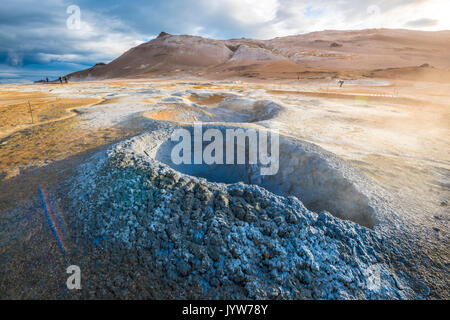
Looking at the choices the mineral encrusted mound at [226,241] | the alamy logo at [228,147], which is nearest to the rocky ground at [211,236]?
the mineral encrusted mound at [226,241]

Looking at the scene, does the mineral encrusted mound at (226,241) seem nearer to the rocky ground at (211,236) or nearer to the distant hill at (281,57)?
the rocky ground at (211,236)

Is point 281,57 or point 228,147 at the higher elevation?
point 281,57

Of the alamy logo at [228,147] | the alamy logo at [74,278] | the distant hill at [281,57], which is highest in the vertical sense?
the distant hill at [281,57]

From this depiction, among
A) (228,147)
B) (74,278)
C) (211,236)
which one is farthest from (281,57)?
(74,278)

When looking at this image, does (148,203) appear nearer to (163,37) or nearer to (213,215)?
(213,215)

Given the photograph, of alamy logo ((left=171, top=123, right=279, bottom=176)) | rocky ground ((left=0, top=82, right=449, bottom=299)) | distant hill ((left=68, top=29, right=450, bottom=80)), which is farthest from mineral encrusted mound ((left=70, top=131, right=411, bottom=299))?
distant hill ((left=68, top=29, right=450, bottom=80))

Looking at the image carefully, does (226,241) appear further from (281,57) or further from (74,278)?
(281,57)

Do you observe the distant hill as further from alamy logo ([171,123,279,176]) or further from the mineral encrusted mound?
the mineral encrusted mound

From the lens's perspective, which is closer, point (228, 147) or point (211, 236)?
point (211, 236)
